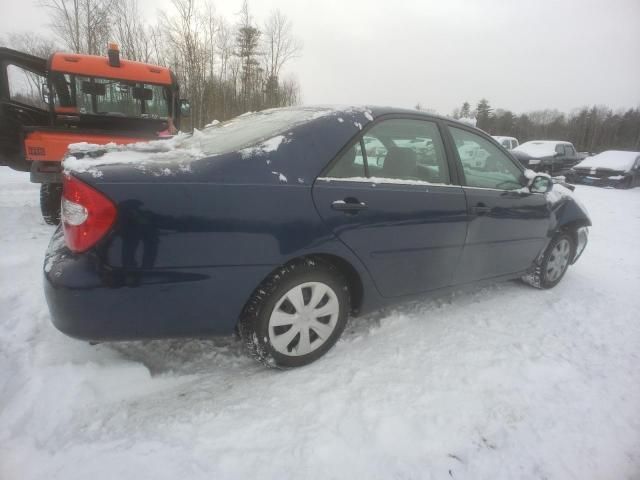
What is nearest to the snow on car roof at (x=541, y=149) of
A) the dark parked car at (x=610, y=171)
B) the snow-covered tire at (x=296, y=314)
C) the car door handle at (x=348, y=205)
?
the dark parked car at (x=610, y=171)

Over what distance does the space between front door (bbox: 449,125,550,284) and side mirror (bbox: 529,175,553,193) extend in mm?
61

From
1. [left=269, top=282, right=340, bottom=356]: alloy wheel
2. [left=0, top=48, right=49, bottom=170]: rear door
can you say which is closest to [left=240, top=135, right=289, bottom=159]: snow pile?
[left=269, top=282, right=340, bottom=356]: alloy wheel

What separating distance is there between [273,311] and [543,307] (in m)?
2.65

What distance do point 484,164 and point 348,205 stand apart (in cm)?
161

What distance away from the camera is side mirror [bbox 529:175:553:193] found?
3.15 metres

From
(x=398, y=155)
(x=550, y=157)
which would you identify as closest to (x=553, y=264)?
(x=398, y=155)

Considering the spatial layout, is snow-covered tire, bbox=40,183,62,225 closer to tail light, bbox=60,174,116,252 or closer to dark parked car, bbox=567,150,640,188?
tail light, bbox=60,174,116,252

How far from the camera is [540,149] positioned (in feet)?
51.1

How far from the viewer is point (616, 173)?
13.4m

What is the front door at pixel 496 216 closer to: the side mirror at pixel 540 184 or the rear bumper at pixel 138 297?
the side mirror at pixel 540 184

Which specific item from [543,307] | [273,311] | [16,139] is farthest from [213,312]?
[16,139]

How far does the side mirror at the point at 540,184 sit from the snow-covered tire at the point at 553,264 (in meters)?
0.71

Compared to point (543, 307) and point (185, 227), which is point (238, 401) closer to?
point (185, 227)

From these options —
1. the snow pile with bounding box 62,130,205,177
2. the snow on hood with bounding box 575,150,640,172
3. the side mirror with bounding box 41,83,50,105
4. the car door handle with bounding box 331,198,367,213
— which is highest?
the side mirror with bounding box 41,83,50,105
